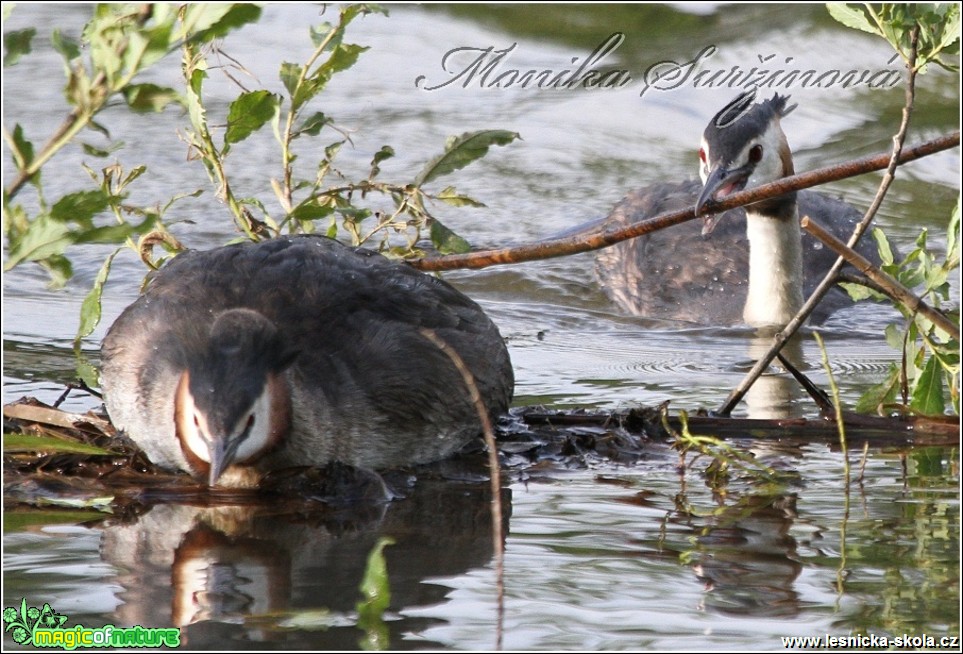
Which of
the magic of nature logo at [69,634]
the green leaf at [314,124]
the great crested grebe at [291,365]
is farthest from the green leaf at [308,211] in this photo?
the magic of nature logo at [69,634]

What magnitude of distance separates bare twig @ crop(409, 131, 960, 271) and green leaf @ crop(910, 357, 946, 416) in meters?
0.81

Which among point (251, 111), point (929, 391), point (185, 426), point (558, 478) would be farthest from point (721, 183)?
point (185, 426)

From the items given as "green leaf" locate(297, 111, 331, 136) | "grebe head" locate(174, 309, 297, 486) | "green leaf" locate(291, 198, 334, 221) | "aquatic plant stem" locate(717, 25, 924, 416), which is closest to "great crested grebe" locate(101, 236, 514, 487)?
"grebe head" locate(174, 309, 297, 486)

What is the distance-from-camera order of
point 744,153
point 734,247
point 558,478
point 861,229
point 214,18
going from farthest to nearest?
point 734,247 < point 744,153 < point 861,229 < point 558,478 < point 214,18

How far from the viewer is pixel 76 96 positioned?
3691mm

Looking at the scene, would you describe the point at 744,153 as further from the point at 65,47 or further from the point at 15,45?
the point at 15,45

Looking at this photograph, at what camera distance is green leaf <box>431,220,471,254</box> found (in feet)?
22.6

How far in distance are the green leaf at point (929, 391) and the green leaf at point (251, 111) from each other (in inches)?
108

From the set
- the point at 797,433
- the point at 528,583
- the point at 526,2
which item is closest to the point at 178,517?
the point at 528,583

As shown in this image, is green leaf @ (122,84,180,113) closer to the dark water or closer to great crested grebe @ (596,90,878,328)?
the dark water

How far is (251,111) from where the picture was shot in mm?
6129

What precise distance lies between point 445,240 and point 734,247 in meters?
4.04

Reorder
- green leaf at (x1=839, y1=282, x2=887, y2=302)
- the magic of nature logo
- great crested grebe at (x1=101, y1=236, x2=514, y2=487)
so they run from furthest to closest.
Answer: green leaf at (x1=839, y1=282, x2=887, y2=302), great crested grebe at (x1=101, y1=236, x2=514, y2=487), the magic of nature logo

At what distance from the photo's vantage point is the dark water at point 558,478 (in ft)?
14.6
